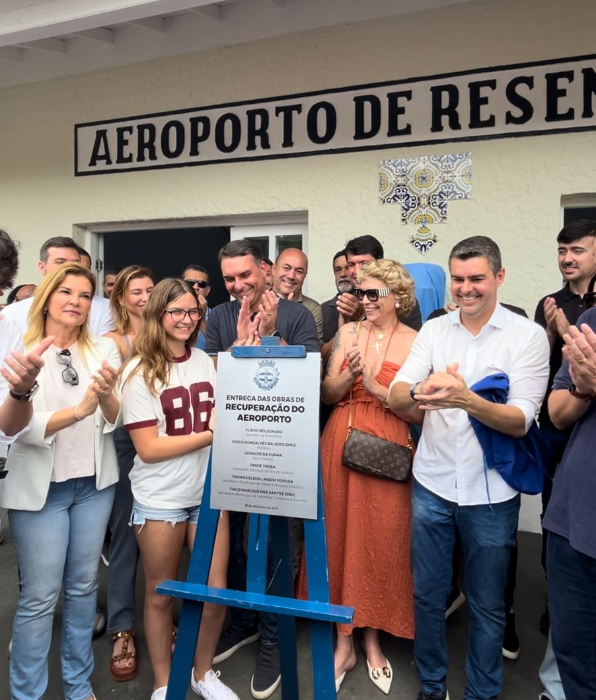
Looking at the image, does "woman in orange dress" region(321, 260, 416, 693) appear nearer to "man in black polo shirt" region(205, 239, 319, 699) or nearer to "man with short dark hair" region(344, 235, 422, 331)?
"man in black polo shirt" region(205, 239, 319, 699)

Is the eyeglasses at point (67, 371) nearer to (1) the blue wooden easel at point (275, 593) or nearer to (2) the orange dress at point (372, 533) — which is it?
(1) the blue wooden easel at point (275, 593)

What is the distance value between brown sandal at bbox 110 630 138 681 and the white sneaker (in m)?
0.37

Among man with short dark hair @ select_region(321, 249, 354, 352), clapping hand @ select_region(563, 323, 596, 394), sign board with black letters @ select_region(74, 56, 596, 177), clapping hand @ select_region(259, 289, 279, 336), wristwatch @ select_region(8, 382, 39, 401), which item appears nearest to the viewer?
clapping hand @ select_region(563, 323, 596, 394)

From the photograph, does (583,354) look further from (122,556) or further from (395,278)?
(122,556)

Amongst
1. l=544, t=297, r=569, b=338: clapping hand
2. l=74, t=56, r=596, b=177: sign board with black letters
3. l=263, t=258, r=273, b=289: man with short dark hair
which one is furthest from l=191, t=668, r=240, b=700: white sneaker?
l=74, t=56, r=596, b=177: sign board with black letters

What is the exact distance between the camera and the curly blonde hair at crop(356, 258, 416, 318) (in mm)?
2490

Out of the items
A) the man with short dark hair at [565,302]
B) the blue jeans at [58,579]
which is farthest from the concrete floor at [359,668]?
the blue jeans at [58,579]

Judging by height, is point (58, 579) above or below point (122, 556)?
above

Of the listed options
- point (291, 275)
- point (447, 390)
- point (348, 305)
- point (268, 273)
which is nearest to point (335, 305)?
point (291, 275)

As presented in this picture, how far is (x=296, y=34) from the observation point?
14.9 ft

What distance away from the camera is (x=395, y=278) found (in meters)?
2.50

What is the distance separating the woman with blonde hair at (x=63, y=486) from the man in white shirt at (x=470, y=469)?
1.29 m

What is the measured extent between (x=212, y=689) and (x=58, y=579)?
0.82 meters

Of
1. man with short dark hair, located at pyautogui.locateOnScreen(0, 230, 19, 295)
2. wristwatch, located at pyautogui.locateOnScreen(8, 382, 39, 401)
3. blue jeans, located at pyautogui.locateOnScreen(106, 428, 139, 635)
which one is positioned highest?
man with short dark hair, located at pyautogui.locateOnScreen(0, 230, 19, 295)
